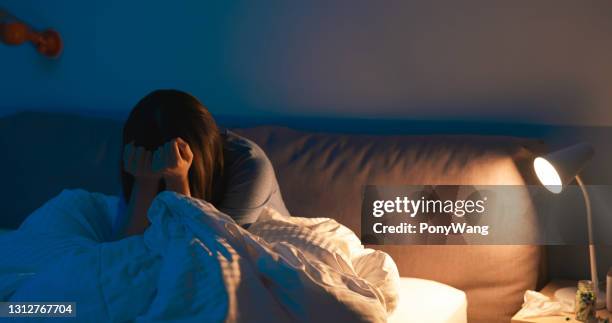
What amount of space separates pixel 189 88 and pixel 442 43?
0.80 m

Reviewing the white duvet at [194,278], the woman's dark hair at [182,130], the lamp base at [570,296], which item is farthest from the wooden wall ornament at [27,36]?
the lamp base at [570,296]

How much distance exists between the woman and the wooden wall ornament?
104cm

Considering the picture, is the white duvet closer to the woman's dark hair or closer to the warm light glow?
the woman's dark hair

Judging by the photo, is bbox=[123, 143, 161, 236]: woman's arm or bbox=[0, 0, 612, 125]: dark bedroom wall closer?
bbox=[123, 143, 161, 236]: woman's arm

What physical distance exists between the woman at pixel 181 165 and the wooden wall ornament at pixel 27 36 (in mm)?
1038

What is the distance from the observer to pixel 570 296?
1673mm

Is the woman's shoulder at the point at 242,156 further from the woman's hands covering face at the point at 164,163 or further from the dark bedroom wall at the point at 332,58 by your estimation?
the dark bedroom wall at the point at 332,58

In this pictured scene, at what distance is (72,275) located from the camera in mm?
1125

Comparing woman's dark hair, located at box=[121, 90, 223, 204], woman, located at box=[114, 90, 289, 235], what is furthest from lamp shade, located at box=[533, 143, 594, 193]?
woman's dark hair, located at box=[121, 90, 223, 204]

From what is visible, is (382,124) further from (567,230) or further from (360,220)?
(567,230)

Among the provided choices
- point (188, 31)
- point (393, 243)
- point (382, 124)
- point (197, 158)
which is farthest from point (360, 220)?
point (188, 31)

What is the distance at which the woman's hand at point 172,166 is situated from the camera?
1.44 metres

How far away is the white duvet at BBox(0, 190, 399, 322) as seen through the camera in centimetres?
106

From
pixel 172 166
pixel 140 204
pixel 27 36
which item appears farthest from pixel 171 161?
pixel 27 36
